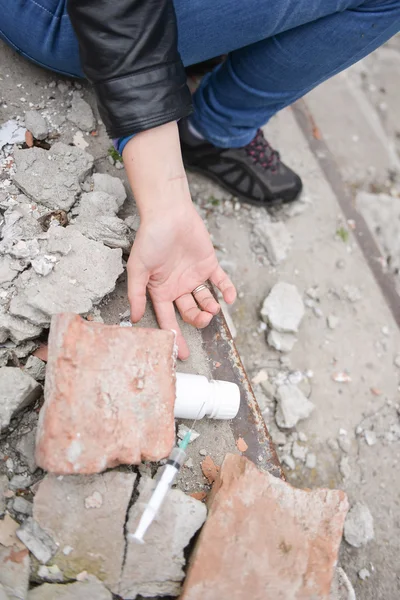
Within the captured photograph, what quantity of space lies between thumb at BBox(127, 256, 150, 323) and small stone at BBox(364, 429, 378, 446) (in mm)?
1000

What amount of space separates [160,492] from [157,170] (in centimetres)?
75

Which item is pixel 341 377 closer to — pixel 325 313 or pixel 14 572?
pixel 325 313

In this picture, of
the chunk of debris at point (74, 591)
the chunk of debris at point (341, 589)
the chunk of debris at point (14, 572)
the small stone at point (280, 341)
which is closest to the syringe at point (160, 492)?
the chunk of debris at point (74, 591)

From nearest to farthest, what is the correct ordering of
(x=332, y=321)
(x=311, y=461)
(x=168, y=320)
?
(x=168, y=320)
(x=311, y=461)
(x=332, y=321)

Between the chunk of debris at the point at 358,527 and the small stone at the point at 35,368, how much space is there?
3.49 feet

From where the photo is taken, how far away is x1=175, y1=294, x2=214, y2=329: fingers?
1.38m

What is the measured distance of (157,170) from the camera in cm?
124

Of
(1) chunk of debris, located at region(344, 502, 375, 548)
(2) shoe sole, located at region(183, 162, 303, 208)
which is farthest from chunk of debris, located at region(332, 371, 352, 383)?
(2) shoe sole, located at region(183, 162, 303, 208)

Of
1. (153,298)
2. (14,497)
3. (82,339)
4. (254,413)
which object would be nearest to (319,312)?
(254,413)

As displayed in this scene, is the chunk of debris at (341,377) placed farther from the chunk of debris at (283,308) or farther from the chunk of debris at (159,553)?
the chunk of debris at (159,553)

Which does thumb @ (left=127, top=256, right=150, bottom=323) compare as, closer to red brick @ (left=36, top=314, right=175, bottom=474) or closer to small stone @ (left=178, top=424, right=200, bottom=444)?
red brick @ (left=36, top=314, right=175, bottom=474)

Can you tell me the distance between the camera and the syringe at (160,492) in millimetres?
1058

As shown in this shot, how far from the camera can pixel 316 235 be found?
6.94ft

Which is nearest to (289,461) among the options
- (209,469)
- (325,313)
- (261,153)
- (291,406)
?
(291,406)
